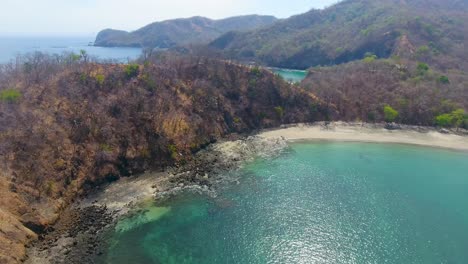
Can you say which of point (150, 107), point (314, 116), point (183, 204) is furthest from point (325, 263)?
point (314, 116)

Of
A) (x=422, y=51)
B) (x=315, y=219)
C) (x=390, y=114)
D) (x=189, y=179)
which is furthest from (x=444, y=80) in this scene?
(x=189, y=179)

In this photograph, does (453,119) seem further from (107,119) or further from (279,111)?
(107,119)

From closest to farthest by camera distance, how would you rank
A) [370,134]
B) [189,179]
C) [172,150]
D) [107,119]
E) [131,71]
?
[189,179] → [107,119] → [172,150] → [131,71] → [370,134]

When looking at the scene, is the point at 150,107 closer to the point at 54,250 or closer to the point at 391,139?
the point at 54,250

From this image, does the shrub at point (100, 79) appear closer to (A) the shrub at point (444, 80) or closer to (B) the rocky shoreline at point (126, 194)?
(B) the rocky shoreline at point (126, 194)

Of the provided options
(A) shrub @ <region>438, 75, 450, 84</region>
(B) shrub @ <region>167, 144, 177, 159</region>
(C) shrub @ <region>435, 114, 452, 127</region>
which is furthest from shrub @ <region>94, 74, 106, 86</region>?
(A) shrub @ <region>438, 75, 450, 84</region>

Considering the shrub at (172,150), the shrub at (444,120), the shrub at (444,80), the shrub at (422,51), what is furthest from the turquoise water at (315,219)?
the shrub at (422,51)

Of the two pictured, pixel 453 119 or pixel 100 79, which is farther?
pixel 453 119
